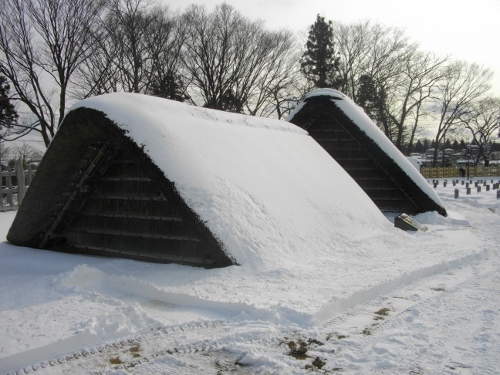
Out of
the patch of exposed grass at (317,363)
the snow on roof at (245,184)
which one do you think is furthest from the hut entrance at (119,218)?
the patch of exposed grass at (317,363)

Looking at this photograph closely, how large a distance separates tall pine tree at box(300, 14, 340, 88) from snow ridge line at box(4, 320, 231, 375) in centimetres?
3072

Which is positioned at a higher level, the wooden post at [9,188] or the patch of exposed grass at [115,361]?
the wooden post at [9,188]

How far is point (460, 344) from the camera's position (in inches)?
121

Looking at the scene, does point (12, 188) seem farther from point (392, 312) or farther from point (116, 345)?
point (392, 312)

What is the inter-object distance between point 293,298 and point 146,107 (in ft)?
11.4

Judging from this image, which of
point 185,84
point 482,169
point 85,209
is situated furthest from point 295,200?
point 482,169

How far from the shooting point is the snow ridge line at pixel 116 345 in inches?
110

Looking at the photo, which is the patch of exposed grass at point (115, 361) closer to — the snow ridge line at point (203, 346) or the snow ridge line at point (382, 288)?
the snow ridge line at point (203, 346)

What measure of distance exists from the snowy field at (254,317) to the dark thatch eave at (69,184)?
343mm

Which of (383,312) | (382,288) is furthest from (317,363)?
(382,288)

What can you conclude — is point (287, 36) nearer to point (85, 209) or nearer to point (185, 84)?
point (185, 84)

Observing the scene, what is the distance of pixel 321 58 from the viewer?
32.8 meters

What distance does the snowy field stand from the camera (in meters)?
2.82

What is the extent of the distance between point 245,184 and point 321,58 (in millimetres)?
29327
